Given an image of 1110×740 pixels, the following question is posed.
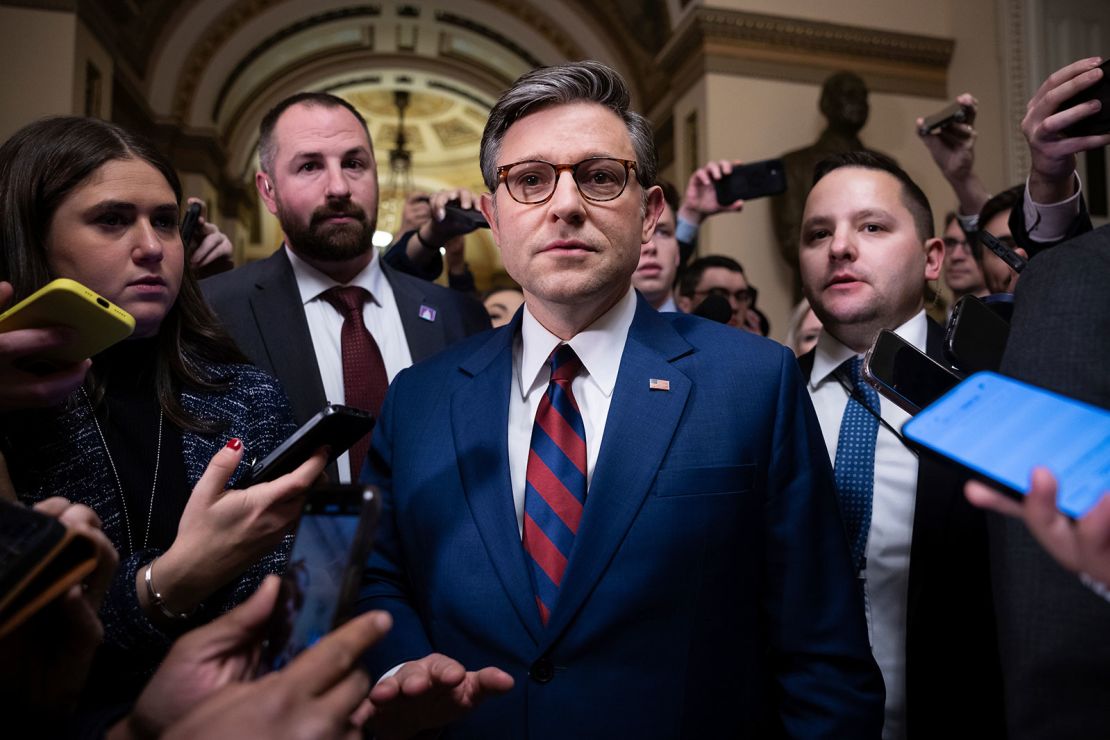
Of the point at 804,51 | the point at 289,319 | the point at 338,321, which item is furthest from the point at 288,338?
the point at 804,51

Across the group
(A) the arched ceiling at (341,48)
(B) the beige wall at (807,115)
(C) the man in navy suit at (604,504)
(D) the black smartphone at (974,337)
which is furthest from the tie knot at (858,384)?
(A) the arched ceiling at (341,48)

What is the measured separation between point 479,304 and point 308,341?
682mm

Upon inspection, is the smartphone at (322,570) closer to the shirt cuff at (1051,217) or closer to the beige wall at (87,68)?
the shirt cuff at (1051,217)

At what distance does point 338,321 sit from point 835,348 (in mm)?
1495

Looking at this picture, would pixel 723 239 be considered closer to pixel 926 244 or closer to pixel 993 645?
pixel 926 244

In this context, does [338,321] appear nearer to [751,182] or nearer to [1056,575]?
[751,182]

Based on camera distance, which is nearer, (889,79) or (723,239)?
(723,239)

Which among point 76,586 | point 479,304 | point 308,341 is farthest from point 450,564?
point 479,304

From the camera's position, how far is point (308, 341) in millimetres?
2699

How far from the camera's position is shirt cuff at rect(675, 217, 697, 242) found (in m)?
3.48

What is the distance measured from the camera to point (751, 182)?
3.13 m

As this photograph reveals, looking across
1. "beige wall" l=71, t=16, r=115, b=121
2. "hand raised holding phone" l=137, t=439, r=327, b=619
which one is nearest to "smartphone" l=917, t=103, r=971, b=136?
"hand raised holding phone" l=137, t=439, r=327, b=619

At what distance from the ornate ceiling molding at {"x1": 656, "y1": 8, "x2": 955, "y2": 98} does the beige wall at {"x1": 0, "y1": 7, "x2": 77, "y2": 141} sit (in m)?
4.94

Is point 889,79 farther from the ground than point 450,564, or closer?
farther from the ground
